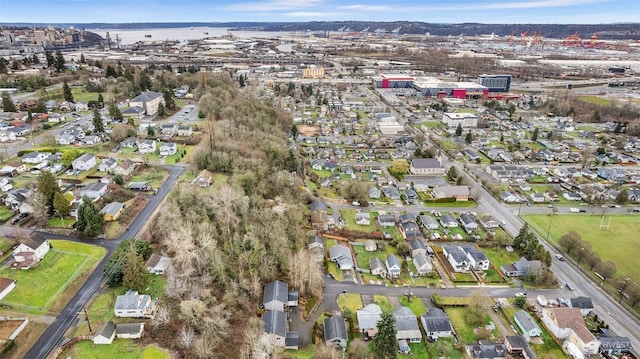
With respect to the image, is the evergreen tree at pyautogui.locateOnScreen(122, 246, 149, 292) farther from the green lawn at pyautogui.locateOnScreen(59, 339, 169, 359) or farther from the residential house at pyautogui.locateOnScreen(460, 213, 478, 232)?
the residential house at pyautogui.locateOnScreen(460, 213, 478, 232)

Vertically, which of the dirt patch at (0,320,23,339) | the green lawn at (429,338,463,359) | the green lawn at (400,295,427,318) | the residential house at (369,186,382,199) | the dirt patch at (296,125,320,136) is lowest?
the green lawn at (429,338,463,359)

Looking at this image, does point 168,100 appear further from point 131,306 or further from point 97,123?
point 131,306

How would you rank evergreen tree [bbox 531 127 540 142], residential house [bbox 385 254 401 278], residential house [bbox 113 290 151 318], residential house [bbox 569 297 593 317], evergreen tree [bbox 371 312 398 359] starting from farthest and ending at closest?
evergreen tree [bbox 531 127 540 142], residential house [bbox 385 254 401 278], residential house [bbox 569 297 593 317], residential house [bbox 113 290 151 318], evergreen tree [bbox 371 312 398 359]

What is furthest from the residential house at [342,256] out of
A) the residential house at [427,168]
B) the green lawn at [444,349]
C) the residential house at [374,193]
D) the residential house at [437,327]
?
the residential house at [427,168]

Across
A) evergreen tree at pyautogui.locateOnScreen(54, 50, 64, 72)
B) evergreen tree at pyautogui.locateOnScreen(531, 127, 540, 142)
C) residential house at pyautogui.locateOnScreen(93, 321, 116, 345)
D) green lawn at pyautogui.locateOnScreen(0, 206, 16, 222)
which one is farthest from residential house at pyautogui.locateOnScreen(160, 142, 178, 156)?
evergreen tree at pyautogui.locateOnScreen(531, 127, 540, 142)

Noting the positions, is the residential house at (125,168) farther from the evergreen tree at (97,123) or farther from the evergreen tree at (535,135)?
the evergreen tree at (535,135)

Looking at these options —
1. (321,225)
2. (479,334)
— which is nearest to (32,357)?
(321,225)

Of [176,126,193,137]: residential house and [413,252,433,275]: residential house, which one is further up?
[176,126,193,137]: residential house

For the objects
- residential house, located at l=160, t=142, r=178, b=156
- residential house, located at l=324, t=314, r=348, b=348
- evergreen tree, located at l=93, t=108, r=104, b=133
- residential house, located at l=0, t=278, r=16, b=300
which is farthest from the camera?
evergreen tree, located at l=93, t=108, r=104, b=133
